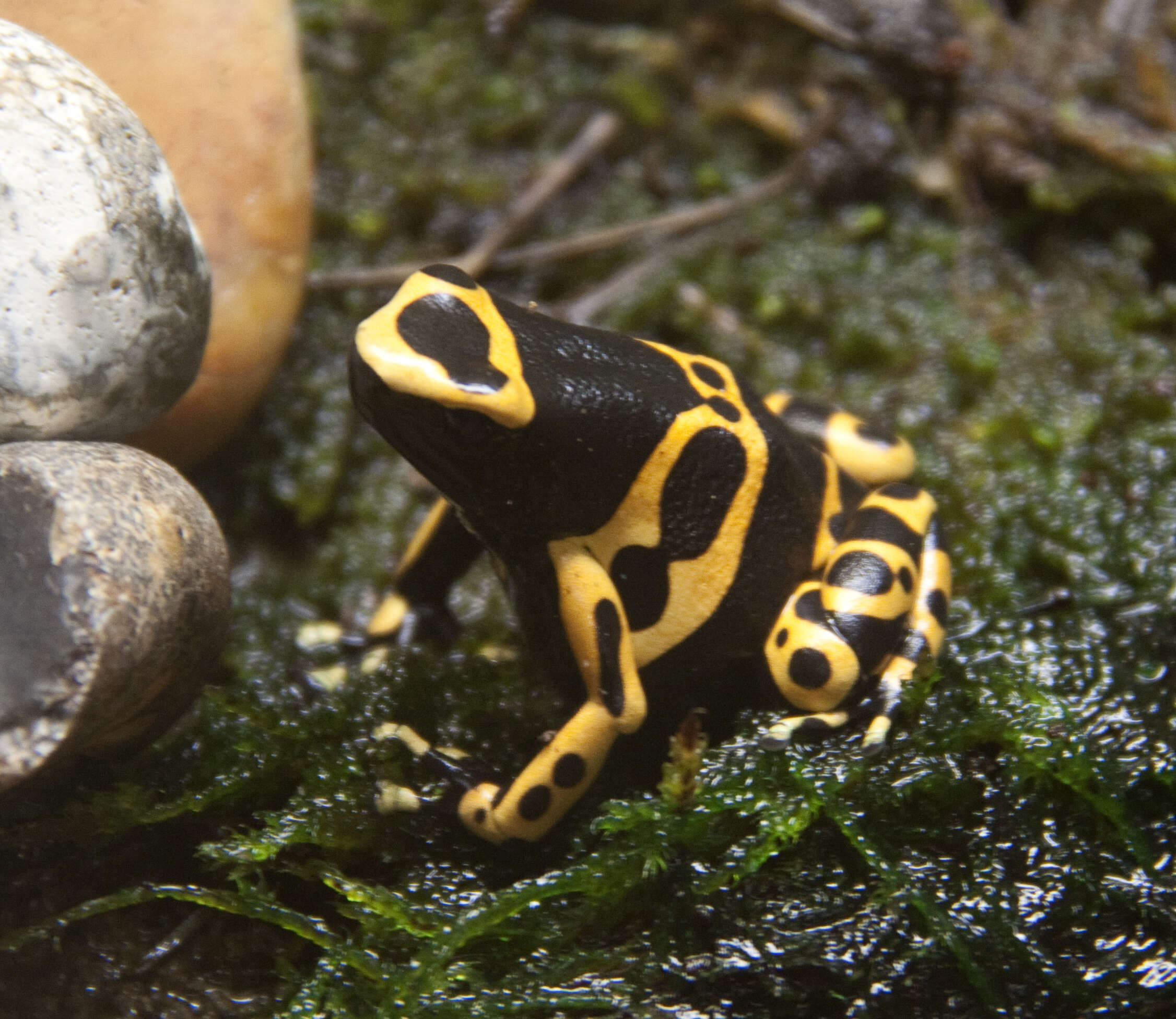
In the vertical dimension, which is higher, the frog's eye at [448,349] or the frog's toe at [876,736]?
the frog's eye at [448,349]

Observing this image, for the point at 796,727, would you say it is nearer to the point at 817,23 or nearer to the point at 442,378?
the point at 442,378

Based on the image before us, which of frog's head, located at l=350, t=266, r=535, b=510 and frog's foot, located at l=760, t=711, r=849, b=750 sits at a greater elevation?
frog's head, located at l=350, t=266, r=535, b=510

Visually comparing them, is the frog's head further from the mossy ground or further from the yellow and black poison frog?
the mossy ground

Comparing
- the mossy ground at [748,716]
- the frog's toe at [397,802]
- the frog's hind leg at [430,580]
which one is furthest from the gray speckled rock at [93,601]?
the frog's hind leg at [430,580]

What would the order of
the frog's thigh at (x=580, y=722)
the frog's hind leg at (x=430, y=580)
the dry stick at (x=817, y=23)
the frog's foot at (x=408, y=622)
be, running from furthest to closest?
the dry stick at (x=817, y=23) < the frog's foot at (x=408, y=622) < the frog's hind leg at (x=430, y=580) < the frog's thigh at (x=580, y=722)

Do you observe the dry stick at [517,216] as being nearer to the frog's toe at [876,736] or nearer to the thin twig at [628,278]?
the thin twig at [628,278]

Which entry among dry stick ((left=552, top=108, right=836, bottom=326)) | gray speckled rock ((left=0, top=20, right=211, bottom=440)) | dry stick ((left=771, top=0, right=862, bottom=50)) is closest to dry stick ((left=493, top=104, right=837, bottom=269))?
dry stick ((left=552, top=108, right=836, bottom=326))

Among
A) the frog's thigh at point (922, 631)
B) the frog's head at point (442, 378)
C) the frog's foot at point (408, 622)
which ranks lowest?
the frog's foot at point (408, 622)
